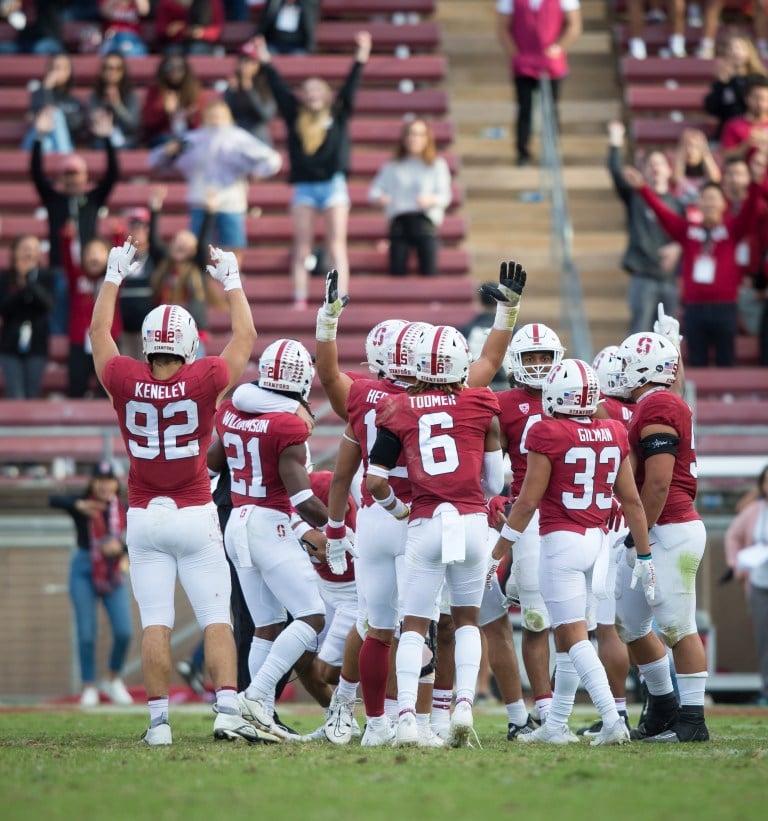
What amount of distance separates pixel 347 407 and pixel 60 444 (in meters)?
5.65

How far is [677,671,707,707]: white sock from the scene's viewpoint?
327 inches

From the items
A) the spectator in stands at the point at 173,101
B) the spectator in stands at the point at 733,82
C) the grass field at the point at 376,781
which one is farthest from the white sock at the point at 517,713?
the spectator in stands at the point at 733,82

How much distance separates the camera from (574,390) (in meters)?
7.92

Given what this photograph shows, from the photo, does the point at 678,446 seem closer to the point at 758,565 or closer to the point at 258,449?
the point at 258,449

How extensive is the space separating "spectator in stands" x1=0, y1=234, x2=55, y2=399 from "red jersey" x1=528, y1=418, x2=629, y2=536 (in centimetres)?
759

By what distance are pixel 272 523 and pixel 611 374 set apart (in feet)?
6.65

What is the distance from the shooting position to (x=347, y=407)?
8.32m

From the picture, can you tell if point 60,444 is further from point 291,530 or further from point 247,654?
point 291,530

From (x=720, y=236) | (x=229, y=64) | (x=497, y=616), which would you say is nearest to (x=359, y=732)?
(x=497, y=616)

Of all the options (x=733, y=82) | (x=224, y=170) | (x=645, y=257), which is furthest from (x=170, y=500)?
(x=733, y=82)

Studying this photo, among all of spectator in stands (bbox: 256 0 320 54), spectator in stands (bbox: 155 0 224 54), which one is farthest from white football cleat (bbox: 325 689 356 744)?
spectator in stands (bbox: 155 0 224 54)

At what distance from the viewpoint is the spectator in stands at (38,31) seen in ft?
59.7

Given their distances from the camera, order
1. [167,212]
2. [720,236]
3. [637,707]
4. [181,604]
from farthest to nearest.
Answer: [167,212] → [720,236] → [181,604] → [637,707]

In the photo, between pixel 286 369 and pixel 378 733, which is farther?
pixel 286 369
